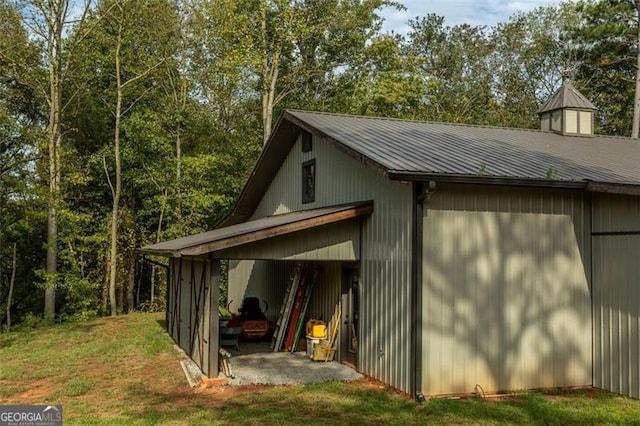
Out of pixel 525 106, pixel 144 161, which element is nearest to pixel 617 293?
pixel 144 161

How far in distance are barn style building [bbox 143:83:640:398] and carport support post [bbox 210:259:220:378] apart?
0.08 feet

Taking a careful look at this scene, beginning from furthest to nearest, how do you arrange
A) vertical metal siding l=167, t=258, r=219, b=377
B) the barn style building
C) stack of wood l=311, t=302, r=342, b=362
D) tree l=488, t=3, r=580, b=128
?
1. tree l=488, t=3, r=580, b=128
2. stack of wood l=311, t=302, r=342, b=362
3. vertical metal siding l=167, t=258, r=219, b=377
4. the barn style building

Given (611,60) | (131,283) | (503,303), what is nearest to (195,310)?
(503,303)

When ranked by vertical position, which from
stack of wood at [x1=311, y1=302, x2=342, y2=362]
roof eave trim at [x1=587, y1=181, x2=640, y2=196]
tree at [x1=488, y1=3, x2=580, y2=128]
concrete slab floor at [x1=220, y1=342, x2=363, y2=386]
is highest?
tree at [x1=488, y1=3, x2=580, y2=128]

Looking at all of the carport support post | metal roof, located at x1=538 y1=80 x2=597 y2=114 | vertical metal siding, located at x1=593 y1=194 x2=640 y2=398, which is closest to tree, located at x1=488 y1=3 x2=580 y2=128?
metal roof, located at x1=538 y1=80 x2=597 y2=114

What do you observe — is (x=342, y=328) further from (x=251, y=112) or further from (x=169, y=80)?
(x=251, y=112)

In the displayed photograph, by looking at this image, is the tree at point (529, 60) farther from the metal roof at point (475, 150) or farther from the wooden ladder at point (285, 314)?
the wooden ladder at point (285, 314)

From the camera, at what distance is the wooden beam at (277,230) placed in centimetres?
885

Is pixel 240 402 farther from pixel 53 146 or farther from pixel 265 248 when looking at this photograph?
pixel 53 146

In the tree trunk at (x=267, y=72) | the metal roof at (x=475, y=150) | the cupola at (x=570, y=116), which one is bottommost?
the metal roof at (x=475, y=150)

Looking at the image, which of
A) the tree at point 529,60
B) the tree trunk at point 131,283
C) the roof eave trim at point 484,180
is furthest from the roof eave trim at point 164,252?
the tree at point 529,60

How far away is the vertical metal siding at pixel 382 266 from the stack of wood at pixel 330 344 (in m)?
0.34

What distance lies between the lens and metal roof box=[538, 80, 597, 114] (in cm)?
1468

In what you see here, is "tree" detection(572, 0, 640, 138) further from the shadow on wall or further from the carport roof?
the carport roof
